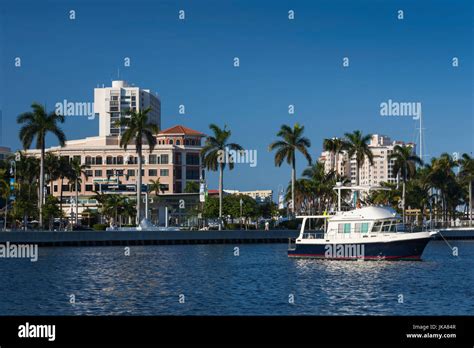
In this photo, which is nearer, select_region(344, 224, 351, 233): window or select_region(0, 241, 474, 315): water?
select_region(0, 241, 474, 315): water

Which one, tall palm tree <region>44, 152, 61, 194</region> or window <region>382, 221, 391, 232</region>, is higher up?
tall palm tree <region>44, 152, 61, 194</region>

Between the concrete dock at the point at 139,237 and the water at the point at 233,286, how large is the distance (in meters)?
23.0

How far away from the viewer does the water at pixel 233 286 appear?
145 feet

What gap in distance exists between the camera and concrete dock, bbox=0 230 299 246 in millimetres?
107875

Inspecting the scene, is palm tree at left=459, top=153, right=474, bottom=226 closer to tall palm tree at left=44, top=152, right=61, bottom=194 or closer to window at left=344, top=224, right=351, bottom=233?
tall palm tree at left=44, top=152, right=61, bottom=194

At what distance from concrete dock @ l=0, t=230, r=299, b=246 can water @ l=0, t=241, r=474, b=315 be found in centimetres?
2299

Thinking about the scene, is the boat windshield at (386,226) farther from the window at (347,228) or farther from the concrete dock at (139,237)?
the concrete dock at (139,237)

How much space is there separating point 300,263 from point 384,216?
8911 millimetres

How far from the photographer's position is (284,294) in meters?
50.8

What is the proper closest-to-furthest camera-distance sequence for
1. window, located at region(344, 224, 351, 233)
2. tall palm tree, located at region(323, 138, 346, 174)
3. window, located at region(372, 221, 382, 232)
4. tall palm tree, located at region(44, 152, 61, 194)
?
1. window, located at region(372, 221, 382, 232)
2. window, located at region(344, 224, 351, 233)
3. tall palm tree, located at region(323, 138, 346, 174)
4. tall palm tree, located at region(44, 152, 61, 194)

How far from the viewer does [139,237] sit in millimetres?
119812

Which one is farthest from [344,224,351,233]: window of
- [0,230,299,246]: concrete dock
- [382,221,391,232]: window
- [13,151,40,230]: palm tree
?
[13,151,40,230]: palm tree

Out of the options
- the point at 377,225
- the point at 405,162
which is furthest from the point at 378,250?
the point at 405,162
